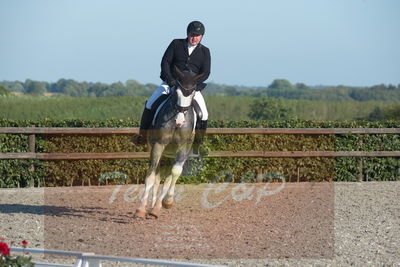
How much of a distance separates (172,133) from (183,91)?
68 centimetres

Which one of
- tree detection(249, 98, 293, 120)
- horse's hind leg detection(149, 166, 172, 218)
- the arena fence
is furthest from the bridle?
tree detection(249, 98, 293, 120)

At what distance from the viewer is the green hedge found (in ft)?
44.7

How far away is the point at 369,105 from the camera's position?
109 ft

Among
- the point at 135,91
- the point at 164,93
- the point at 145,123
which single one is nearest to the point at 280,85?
the point at 135,91

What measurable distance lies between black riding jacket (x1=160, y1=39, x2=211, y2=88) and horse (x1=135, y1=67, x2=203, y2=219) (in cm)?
20

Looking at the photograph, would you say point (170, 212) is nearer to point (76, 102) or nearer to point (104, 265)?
point (104, 265)

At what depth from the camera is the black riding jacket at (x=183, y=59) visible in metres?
9.31

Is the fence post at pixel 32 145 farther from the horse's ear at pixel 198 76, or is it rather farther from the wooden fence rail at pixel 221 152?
the horse's ear at pixel 198 76

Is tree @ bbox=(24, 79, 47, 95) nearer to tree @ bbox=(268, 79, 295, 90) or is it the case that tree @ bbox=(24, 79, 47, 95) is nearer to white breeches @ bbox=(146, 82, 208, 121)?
white breeches @ bbox=(146, 82, 208, 121)

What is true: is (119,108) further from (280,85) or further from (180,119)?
(280,85)

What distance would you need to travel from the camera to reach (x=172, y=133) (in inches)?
362

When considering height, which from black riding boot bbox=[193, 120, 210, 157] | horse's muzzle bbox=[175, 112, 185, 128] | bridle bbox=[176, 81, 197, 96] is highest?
bridle bbox=[176, 81, 197, 96]

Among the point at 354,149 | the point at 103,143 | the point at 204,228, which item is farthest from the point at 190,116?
the point at 354,149

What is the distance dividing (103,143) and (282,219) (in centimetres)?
522
